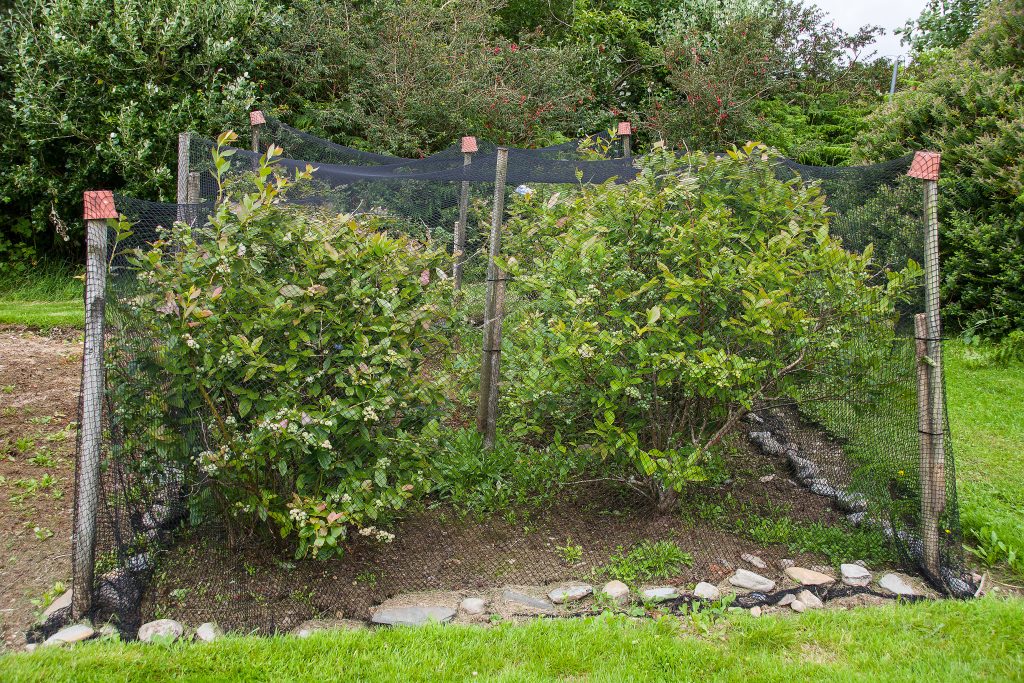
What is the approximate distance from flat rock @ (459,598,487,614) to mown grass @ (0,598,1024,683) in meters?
0.25

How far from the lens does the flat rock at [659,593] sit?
11.0 feet

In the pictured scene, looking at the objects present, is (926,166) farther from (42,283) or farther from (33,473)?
(42,283)

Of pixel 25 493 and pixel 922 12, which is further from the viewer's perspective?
pixel 922 12

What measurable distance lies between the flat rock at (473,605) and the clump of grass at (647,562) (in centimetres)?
61

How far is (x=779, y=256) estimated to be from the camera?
3.61 meters

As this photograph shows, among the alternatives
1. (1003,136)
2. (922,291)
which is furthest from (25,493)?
(1003,136)

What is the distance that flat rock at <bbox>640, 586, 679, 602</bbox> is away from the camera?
3.36m

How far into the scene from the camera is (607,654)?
2.85 m

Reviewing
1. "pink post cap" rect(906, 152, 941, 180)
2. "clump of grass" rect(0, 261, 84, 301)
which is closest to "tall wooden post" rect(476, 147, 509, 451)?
"pink post cap" rect(906, 152, 941, 180)

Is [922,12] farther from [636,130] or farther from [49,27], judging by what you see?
[49,27]

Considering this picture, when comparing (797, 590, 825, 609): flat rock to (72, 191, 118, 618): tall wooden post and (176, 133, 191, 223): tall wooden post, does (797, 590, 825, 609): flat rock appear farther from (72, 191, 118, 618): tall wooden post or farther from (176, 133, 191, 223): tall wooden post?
Answer: (176, 133, 191, 223): tall wooden post

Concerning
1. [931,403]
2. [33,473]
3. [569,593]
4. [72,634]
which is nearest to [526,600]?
[569,593]

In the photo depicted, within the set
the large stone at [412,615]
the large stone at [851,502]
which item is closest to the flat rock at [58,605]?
the large stone at [412,615]

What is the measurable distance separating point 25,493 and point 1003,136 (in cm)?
737
